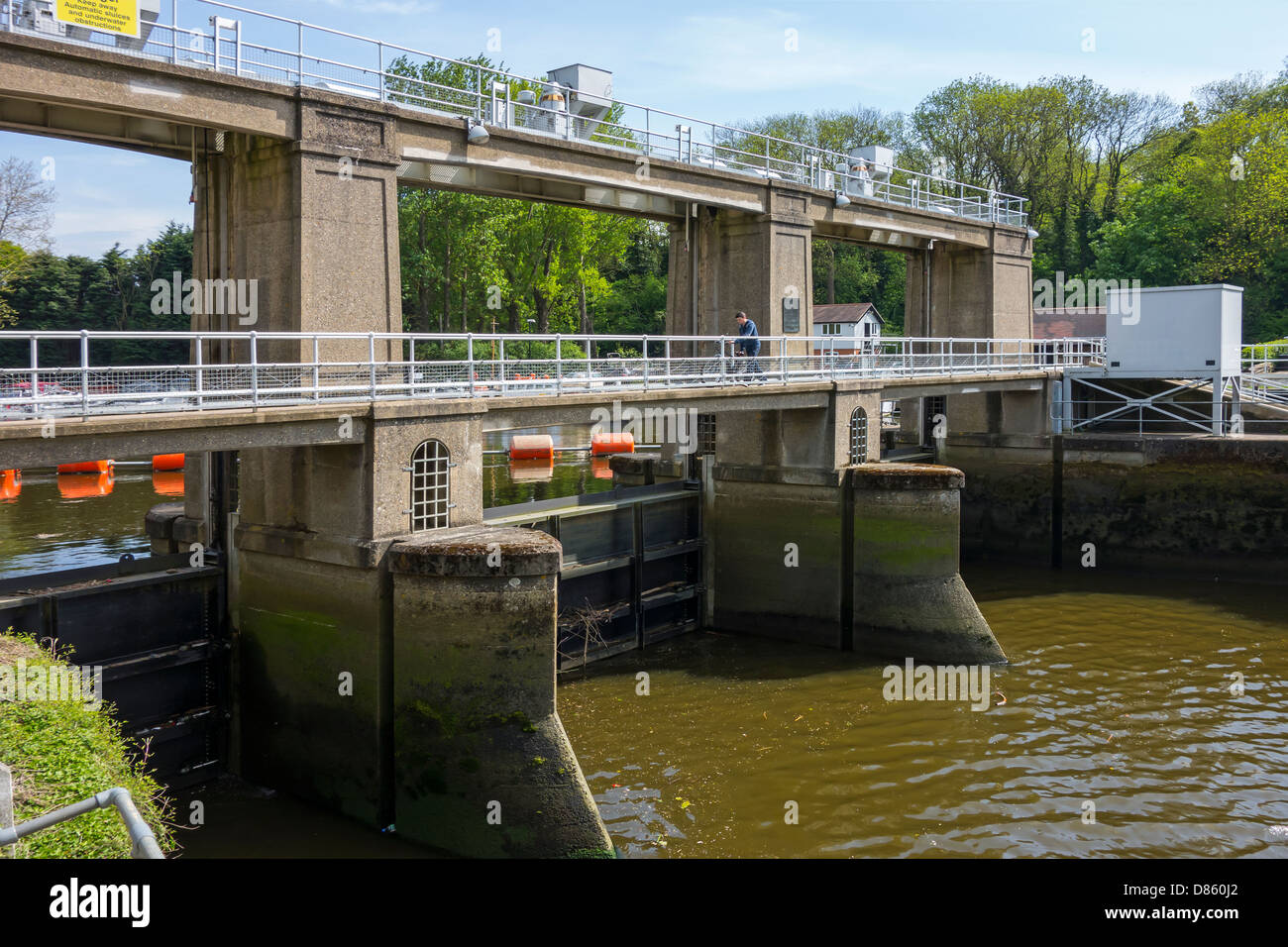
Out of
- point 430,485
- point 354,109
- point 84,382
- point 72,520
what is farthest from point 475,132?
point 72,520

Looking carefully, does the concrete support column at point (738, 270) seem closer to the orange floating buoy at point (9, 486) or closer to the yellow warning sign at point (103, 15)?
the yellow warning sign at point (103, 15)

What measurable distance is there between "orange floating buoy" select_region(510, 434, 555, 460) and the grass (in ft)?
110

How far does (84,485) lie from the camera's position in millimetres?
38844

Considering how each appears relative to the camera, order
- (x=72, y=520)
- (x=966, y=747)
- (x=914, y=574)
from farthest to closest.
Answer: (x=72, y=520) → (x=914, y=574) → (x=966, y=747)

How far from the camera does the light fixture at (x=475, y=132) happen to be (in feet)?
61.9

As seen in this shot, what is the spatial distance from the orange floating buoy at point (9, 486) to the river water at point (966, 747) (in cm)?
1316

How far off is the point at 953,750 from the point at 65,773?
12.2m

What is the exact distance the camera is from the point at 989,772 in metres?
15.7

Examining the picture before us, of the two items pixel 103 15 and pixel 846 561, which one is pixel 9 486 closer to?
pixel 103 15
